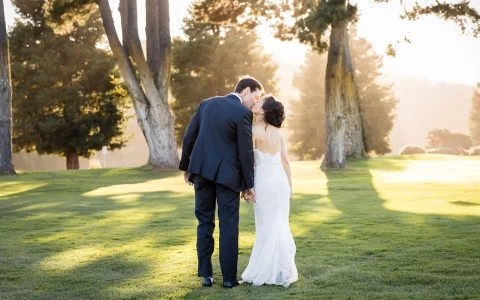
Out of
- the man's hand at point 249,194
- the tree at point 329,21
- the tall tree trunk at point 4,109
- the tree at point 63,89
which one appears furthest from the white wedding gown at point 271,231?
the tree at point 63,89

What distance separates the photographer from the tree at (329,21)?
23.1 metres

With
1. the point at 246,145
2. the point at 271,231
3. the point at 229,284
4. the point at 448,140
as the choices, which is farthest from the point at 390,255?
the point at 448,140

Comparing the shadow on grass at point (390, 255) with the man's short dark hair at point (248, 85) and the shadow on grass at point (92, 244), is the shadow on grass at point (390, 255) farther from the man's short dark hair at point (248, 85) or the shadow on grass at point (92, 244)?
the man's short dark hair at point (248, 85)

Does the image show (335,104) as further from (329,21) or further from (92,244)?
(92,244)

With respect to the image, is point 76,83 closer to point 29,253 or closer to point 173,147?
point 173,147

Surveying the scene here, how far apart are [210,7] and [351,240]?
20.6m

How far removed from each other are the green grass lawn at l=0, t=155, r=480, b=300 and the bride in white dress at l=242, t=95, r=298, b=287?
0.19 metres

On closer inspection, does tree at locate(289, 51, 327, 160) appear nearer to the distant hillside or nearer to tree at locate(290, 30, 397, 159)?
tree at locate(290, 30, 397, 159)

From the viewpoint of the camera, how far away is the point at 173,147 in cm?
2933

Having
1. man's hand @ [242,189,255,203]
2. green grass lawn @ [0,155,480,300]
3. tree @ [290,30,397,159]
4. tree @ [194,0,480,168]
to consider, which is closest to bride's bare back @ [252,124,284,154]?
man's hand @ [242,189,255,203]

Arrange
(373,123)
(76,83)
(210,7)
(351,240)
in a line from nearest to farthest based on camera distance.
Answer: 1. (351,240)
2. (210,7)
3. (76,83)
4. (373,123)

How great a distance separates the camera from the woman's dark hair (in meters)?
7.01

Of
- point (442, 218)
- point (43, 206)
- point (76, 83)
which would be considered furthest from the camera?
point (76, 83)

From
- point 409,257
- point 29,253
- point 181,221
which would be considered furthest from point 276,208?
point 181,221
